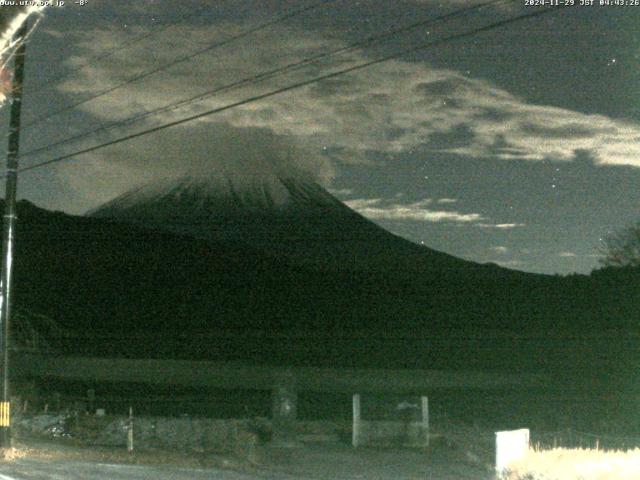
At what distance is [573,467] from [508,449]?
1.29 metres

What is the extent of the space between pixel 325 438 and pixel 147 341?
64579 mm

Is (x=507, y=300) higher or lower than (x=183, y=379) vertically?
higher

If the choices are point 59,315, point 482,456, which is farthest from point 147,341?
point 482,456

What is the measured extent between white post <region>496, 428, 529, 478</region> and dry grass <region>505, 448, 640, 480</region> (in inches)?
5.3

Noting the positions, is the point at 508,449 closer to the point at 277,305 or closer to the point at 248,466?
the point at 248,466

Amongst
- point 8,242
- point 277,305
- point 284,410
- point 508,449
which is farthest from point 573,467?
point 277,305

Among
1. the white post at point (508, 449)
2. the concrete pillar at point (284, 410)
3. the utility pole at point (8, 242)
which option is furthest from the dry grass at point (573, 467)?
the utility pole at point (8, 242)

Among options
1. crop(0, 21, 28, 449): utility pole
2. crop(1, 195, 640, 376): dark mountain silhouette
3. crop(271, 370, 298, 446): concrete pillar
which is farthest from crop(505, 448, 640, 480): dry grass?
crop(1, 195, 640, 376): dark mountain silhouette

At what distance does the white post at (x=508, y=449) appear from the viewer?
41.5ft

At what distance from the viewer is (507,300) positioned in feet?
304

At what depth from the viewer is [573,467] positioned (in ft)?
38.5

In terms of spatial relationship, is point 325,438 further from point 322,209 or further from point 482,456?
point 322,209

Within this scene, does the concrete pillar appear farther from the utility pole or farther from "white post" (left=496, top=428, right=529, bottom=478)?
"white post" (left=496, top=428, right=529, bottom=478)

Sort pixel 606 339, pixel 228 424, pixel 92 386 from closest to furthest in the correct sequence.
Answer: pixel 228 424
pixel 92 386
pixel 606 339
